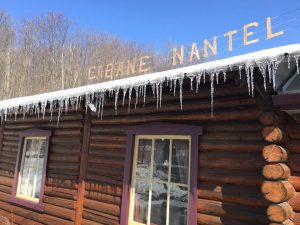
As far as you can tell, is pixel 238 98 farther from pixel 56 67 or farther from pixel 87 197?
pixel 56 67

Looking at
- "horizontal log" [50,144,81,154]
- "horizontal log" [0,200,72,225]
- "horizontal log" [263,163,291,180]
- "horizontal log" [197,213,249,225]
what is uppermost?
"horizontal log" [50,144,81,154]

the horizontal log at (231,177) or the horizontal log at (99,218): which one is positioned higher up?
the horizontal log at (231,177)

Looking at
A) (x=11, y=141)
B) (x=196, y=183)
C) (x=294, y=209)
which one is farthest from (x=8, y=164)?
(x=294, y=209)

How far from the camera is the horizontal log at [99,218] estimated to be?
5.58m

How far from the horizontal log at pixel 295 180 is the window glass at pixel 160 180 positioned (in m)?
1.41

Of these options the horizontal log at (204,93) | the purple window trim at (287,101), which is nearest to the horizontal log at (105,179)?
the horizontal log at (204,93)

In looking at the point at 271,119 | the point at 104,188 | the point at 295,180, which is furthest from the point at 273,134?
the point at 104,188

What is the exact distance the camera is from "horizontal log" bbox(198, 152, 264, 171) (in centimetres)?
407

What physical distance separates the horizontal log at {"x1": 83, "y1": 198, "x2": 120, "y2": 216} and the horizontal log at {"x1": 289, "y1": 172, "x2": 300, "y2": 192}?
9.25ft

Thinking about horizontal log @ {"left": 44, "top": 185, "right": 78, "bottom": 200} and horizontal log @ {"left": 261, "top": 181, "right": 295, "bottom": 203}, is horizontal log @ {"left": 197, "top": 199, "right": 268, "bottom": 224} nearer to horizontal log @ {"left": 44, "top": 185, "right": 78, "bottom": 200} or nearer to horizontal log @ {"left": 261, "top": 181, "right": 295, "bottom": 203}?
horizontal log @ {"left": 261, "top": 181, "right": 295, "bottom": 203}

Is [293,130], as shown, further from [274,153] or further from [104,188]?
[104,188]

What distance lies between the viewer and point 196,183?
14.9 ft

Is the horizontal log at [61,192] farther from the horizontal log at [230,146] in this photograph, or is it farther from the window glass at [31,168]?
the horizontal log at [230,146]

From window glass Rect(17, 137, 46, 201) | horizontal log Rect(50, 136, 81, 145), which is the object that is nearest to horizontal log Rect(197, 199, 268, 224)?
horizontal log Rect(50, 136, 81, 145)
